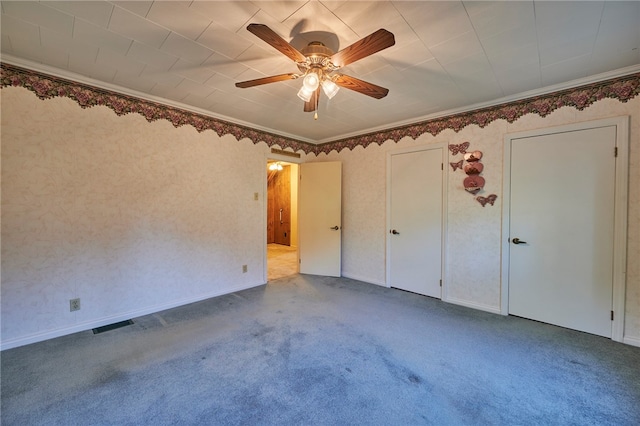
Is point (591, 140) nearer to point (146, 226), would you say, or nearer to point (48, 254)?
point (146, 226)

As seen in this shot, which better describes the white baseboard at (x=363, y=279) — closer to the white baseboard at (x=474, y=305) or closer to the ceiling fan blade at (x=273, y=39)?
the white baseboard at (x=474, y=305)

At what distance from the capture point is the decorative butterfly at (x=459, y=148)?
3243mm

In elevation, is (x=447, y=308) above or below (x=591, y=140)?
below

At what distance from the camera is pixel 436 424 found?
1.49 m

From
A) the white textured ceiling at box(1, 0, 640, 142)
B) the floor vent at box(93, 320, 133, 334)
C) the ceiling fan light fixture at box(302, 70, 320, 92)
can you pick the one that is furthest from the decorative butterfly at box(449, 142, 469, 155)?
the floor vent at box(93, 320, 133, 334)

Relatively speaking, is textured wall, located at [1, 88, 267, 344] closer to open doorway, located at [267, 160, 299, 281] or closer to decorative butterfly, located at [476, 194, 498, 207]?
decorative butterfly, located at [476, 194, 498, 207]

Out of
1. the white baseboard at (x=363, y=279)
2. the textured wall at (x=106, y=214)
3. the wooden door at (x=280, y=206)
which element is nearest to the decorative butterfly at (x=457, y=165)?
the white baseboard at (x=363, y=279)

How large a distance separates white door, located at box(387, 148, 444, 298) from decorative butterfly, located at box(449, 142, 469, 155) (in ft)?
0.46

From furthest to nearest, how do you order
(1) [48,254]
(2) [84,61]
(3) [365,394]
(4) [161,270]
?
1. (4) [161,270]
2. (1) [48,254]
3. (2) [84,61]
4. (3) [365,394]

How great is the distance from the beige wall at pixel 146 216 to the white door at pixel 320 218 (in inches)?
25.5

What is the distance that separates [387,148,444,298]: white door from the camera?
349cm

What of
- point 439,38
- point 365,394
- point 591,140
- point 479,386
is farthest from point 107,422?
point 591,140

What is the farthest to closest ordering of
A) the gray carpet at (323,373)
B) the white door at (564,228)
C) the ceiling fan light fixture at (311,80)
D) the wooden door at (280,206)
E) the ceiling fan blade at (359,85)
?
the wooden door at (280,206), the white door at (564,228), the ceiling fan blade at (359,85), the ceiling fan light fixture at (311,80), the gray carpet at (323,373)

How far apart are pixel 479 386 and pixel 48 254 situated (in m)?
3.71
